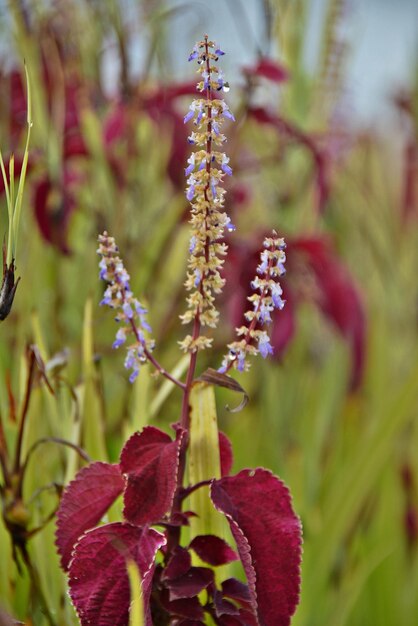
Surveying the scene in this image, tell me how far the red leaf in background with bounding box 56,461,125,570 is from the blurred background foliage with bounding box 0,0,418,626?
11cm

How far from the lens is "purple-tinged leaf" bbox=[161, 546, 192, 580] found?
38 centimetres

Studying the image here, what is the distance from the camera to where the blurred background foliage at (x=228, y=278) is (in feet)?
2.29

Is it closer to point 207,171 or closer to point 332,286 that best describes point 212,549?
point 207,171

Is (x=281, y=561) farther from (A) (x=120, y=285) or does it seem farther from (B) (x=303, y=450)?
(B) (x=303, y=450)

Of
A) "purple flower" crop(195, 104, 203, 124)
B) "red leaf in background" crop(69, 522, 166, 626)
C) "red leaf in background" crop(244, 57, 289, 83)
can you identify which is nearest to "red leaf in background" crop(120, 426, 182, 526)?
"red leaf in background" crop(69, 522, 166, 626)

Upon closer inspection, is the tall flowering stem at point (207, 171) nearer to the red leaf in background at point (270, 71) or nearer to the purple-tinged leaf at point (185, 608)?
the purple-tinged leaf at point (185, 608)

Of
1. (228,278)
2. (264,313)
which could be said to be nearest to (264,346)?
(264,313)

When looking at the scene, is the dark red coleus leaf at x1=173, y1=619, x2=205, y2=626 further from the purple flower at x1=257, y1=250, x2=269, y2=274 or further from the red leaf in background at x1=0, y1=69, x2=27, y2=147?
the red leaf in background at x1=0, y1=69, x2=27, y2=147

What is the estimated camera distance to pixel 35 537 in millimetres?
542

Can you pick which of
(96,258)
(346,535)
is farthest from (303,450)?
(96,258)

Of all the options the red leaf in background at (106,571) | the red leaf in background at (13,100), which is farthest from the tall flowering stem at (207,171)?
the red leaf in background at (13,100)

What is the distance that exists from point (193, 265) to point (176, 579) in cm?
14

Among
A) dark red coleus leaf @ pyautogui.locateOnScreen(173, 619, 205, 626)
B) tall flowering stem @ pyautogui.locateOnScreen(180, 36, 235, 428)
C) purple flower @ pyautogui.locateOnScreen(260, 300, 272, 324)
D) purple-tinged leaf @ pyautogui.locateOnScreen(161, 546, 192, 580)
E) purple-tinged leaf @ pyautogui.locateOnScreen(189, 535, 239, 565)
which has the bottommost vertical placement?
dark red coleus leaf @ pyautogui.locateOnScreen(173, 619, 205, 626)

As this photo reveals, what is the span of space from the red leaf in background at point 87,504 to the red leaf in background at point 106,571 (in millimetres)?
30
